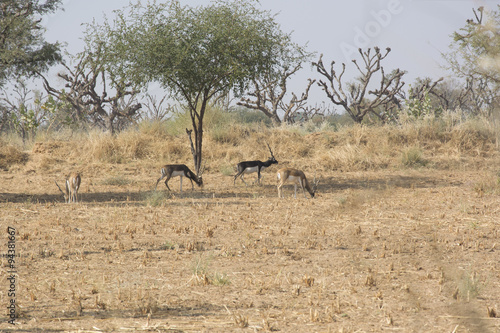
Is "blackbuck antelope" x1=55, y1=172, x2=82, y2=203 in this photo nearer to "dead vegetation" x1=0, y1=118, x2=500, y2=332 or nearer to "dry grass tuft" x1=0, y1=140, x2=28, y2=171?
"dead vegetation" x1=0, y1=118, x2=500, y2=332

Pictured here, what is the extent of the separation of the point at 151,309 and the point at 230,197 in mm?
9423

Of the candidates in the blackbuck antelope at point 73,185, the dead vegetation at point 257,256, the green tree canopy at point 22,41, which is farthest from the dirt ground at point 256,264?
the green tree canopy at point 22,41

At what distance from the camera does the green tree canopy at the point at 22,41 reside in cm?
1642

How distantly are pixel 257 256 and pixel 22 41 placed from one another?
1326 centimetres

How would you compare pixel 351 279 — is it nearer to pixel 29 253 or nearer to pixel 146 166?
pixel 29 253

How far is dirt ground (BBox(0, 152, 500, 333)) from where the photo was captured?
189 inches

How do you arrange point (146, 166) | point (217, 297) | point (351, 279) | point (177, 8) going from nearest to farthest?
1. point (217, 297)
2. point (351, 279)
3. point (177, 8)
4. point (146, 166)

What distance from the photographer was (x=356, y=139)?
2286 cm

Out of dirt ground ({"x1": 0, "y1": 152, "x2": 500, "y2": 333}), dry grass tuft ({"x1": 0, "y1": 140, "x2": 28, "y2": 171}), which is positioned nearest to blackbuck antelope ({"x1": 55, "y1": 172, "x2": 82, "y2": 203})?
dirt ground ({"x1": 0, "y1": 152, "x2": 500, "y2": 333})

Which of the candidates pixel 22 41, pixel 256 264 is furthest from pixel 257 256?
pixel 22 41

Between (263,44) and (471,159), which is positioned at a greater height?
(263,44)

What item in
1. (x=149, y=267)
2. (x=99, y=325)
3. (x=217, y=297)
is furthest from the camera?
(x=149, y=267)

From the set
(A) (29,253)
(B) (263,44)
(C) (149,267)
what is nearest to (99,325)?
(C) (149,267)

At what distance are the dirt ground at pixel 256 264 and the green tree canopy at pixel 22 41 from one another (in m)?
5.69
